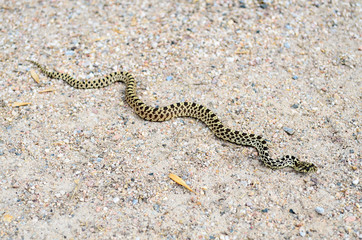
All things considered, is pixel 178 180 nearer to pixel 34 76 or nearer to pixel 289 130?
pixel 289 130

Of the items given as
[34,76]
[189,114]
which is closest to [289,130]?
[189,114]

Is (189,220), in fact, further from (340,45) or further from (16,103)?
(340,45)

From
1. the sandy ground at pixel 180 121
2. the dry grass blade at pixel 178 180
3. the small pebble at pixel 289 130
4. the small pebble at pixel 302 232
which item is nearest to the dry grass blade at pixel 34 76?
the sandy ground at pixel 180 121

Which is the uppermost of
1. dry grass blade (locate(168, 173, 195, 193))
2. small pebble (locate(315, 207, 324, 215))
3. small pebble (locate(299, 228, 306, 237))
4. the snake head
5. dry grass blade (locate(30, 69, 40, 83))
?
the snake head

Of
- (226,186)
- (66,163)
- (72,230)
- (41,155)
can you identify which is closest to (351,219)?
(226,186)

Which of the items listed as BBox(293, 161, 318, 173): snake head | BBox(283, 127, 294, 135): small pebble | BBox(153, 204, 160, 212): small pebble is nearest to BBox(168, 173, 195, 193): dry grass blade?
BBox(153, 204, 160, 212): small pebble

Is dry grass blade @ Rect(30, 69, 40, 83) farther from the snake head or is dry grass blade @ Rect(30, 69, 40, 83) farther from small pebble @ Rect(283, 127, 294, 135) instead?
the snake head

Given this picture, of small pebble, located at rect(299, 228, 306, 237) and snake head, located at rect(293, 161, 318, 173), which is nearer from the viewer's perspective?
small pebble, located at rect(299, 228, 306, 237)

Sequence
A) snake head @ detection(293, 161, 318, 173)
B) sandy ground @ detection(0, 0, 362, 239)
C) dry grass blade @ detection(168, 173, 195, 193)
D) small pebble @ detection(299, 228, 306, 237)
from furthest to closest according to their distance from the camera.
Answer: snake head @ detection(293, 161, 318, 173) → dry grass blade @ detection(168, 173, 195, 193) → sandy ground @ detection(0, 0, 362, 239) → small pebble @ detection(299, 228, 306, 237)
